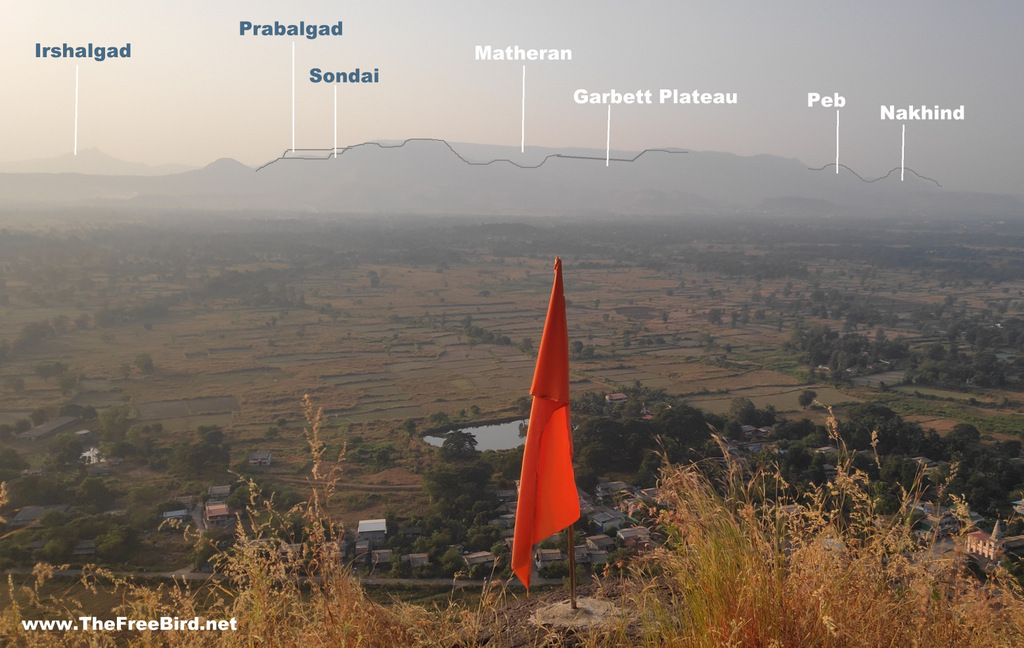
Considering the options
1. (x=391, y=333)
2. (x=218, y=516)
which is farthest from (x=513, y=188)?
(x=218, y=516)

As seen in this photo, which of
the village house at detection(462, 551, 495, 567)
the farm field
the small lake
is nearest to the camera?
the village house at detection(462, 551, 495, 567)

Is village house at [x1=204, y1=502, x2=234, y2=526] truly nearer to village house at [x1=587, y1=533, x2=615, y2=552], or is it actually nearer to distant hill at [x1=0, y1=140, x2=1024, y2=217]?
village house at [x1=587, y1=533, x2=615, y2=552]

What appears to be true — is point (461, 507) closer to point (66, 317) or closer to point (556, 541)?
point (556, 541)

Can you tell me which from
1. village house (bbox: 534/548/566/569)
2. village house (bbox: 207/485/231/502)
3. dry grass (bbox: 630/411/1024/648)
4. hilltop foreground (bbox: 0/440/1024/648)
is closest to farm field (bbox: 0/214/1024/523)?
village house (bbox: 207/485/231/502)

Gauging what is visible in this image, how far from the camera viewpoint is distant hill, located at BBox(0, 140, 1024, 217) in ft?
302

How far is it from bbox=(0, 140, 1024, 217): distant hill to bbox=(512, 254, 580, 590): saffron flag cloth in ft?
289

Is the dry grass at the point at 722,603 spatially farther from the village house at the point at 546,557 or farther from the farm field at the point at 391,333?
the farm field at the point at 391,333

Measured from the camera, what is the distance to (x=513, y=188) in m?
113

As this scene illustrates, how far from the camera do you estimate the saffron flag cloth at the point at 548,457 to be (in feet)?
7.61

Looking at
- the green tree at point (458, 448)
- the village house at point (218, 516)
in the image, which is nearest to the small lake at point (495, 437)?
the green tree at point (458, 448)

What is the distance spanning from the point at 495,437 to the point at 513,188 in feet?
Answer: 337

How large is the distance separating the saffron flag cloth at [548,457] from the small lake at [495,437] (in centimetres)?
993

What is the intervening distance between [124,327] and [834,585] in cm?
2645

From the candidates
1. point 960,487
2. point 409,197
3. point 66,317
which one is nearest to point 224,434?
point 960,487
